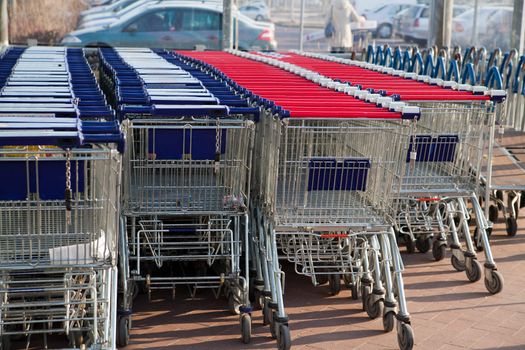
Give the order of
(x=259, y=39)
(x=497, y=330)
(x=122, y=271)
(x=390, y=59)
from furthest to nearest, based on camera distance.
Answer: (x=259, y=39)
(x=390, y=59)
(x=497, y=330)
(x=122, y=271)

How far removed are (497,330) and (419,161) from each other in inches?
54.9

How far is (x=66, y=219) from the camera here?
4309 mm

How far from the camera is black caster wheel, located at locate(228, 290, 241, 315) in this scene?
563 centimetres

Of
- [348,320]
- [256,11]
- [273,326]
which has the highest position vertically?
[256,11]

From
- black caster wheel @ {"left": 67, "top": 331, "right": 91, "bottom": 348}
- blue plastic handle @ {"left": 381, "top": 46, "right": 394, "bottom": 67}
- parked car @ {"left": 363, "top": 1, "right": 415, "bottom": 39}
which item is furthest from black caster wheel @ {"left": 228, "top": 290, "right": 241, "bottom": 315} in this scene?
parked car @ {"left": 363, "top": 1, "right": 415, "bottom": 39}

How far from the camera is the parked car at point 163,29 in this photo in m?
14.8

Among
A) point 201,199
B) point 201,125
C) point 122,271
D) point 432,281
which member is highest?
Answer: point 201,125

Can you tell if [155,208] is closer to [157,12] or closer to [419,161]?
[419,161]

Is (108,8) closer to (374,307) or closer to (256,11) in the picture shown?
(256,11)

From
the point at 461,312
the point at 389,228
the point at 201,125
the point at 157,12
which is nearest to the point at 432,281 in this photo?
the point at 461,312

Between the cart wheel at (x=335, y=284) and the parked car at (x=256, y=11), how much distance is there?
548 inches

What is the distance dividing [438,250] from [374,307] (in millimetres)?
1650

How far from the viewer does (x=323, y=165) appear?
529cm

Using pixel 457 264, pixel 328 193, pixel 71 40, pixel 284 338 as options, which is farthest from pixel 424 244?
pixel 71 40
